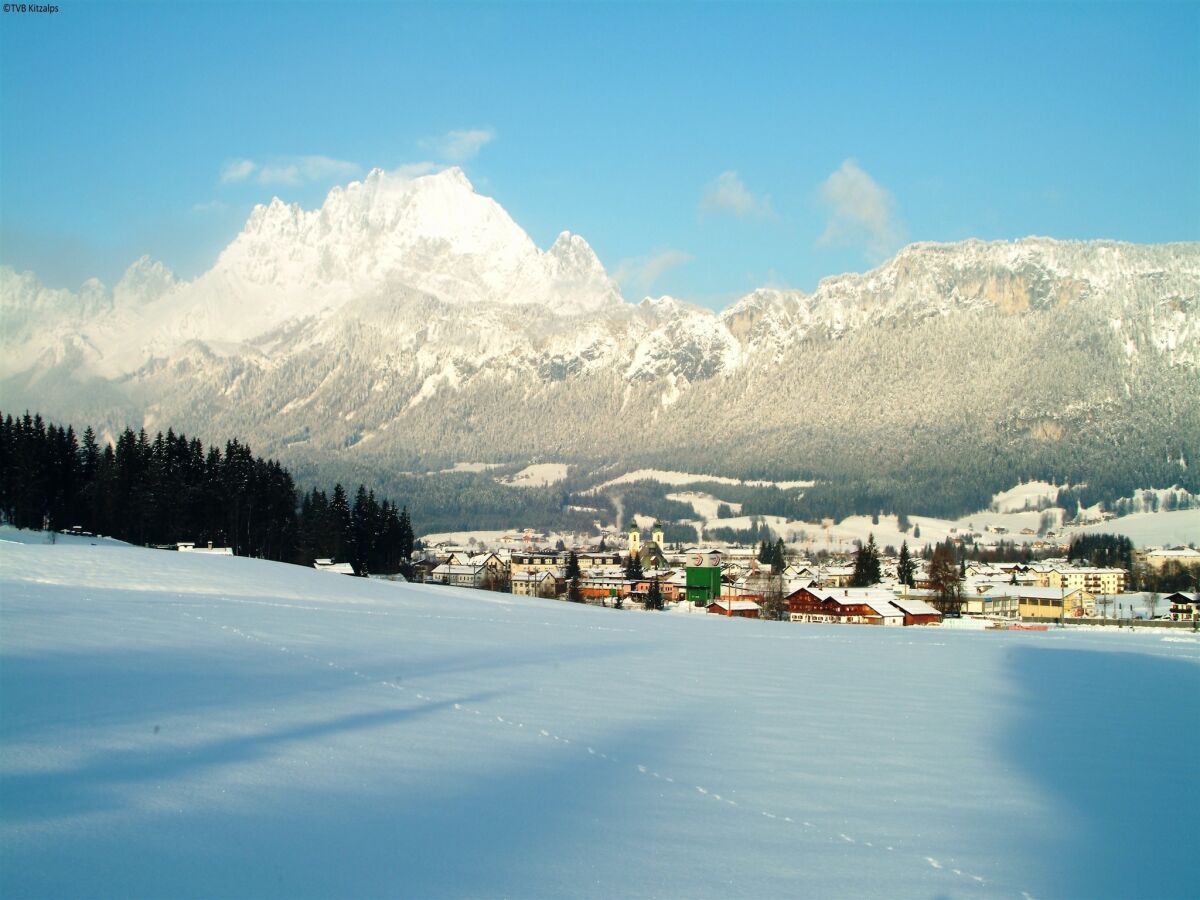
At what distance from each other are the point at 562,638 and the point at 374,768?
70.4ft

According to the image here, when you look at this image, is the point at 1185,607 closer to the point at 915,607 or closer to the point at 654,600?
the point at 915,607

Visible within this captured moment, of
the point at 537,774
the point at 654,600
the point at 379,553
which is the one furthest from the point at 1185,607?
the point at 537,774

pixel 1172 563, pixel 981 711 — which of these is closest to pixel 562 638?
pixel 981 711

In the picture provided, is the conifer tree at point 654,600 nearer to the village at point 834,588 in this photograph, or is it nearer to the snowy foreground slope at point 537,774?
the village at point 834,588

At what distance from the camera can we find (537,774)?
12.0 m

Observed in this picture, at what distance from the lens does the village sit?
83625 mm

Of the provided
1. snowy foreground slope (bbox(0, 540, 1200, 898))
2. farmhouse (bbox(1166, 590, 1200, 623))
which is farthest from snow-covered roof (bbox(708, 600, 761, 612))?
snowy foreground slope (bbox(0, 540, 1200, 898))

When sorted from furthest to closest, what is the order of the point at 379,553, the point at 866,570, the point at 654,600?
the point at 866,570 → the point at 379,553 → the point at 654,600

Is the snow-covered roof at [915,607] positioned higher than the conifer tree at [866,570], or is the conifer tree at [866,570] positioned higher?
the conifer tree at [866,570]

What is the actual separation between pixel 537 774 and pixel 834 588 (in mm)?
84453

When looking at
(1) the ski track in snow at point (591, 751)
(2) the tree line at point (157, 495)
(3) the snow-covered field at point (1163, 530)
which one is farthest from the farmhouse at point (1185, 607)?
(3) the snow-covered field at point (1163, 530)

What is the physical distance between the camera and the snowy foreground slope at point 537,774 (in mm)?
8609

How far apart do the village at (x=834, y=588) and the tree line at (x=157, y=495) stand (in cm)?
1773

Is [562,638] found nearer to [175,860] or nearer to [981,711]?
[981,711]
